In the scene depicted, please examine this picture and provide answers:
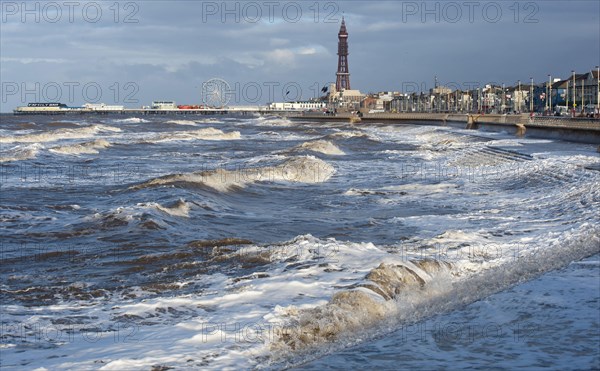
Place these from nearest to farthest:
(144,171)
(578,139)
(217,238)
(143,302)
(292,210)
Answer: (143,302) < (217,238) < (292,210) < (144,171) < (578,139)

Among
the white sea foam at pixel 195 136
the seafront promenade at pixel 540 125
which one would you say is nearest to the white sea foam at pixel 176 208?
the seafront promenade at pixel 540 125

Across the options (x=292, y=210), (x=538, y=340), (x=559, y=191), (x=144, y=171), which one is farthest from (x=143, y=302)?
(x=144, y=171)

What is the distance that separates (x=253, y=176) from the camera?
2562cm

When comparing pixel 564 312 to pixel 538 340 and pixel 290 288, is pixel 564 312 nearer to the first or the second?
pixel 538 340

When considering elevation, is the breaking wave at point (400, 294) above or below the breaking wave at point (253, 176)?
below

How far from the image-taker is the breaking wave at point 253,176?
895 inches

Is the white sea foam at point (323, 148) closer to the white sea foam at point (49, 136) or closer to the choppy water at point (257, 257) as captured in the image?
the choppy water at point (257, 257)

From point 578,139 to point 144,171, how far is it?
2228cm

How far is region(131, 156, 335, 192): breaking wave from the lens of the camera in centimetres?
2273

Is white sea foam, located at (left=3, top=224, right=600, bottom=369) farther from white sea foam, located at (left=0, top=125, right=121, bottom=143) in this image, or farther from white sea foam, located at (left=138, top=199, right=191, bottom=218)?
white sea foam, located at (left=0, top=125, right=121, bottom=143)

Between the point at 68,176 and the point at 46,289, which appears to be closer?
the point at 46,289

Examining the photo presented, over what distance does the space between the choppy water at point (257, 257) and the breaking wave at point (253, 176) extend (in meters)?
0.16

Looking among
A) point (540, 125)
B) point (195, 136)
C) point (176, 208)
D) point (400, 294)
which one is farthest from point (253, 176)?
point (195, 136)

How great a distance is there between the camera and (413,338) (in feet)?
23.5
